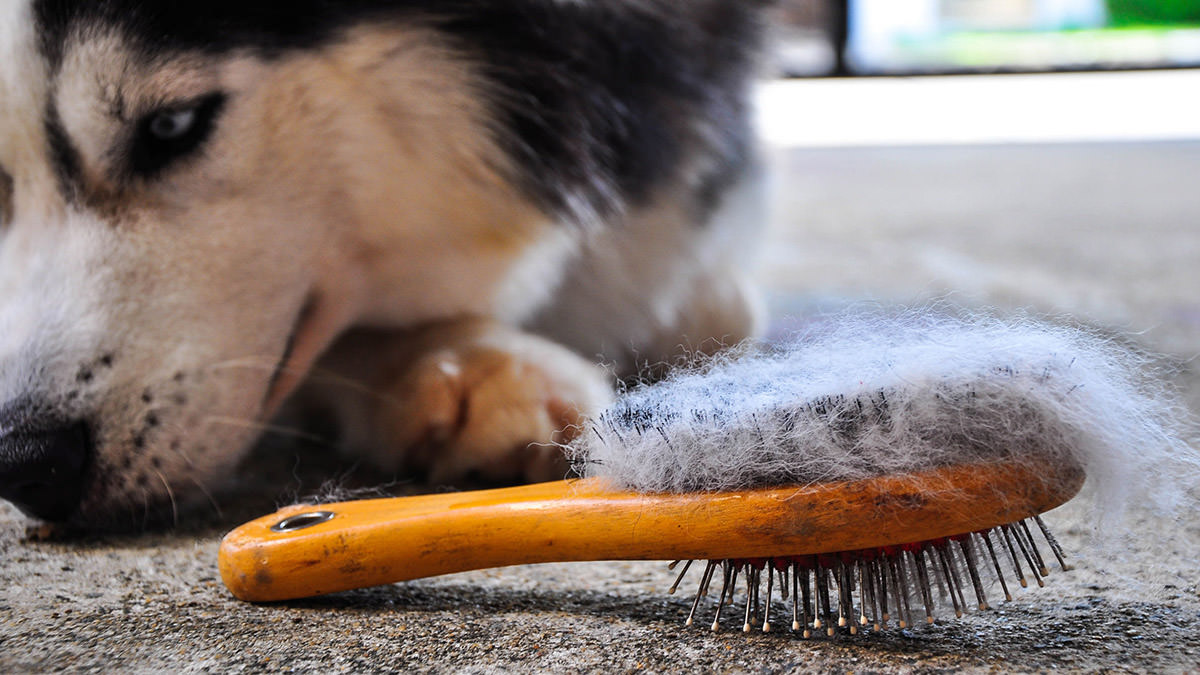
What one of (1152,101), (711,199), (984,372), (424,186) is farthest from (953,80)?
(984,372)

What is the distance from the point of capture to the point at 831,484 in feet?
1.45

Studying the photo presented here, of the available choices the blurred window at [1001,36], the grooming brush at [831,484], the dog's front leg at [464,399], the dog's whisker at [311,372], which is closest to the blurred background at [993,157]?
the blurred window at [1001,36]

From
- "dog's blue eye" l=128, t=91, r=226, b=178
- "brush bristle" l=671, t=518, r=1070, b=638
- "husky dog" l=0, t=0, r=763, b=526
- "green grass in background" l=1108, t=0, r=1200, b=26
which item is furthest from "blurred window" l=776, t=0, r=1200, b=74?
"brush bristle" l=671, t=518, r=1070, b=638

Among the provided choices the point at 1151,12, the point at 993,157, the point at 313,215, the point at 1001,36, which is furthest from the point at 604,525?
the point at 1151,12

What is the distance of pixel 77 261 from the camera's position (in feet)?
2.40

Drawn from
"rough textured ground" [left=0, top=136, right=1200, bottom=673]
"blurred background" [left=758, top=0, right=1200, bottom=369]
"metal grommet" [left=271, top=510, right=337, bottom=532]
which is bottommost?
"rough textured ground" [left=0, top=136, right=1200, bottom=673]

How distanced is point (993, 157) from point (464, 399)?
140 inches

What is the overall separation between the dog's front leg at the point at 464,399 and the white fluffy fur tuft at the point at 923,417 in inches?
8.8

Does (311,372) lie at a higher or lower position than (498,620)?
higher

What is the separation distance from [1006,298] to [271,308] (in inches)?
43.2

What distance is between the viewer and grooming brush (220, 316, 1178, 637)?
1.43ft

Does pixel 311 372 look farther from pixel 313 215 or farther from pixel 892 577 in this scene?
pixel 892 577

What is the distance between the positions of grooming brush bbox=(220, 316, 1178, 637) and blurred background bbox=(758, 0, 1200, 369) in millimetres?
114

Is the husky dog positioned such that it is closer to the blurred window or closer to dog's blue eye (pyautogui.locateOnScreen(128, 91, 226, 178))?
dog's blue eye (pyautogui.locateOnScreen(128, 91, 226, 178))
